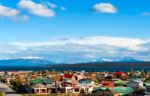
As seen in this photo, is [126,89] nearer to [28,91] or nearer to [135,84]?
[135,84]

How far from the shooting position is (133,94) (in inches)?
2240

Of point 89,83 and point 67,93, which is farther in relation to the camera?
point 89,83

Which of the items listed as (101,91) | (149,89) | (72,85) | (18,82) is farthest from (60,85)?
(149,89)

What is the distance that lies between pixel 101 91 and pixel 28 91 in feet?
65.9

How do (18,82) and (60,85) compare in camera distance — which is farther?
(18,82)

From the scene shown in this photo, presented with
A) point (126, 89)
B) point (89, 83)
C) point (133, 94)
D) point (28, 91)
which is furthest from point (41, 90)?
point (133, 94)

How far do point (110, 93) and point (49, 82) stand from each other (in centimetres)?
2291

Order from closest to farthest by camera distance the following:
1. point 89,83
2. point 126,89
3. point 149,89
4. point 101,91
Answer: point 149,89, point 101,91, point 126,89, point 89,83

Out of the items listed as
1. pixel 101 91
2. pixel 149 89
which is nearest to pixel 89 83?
pixel 101 91

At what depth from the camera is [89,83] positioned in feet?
253

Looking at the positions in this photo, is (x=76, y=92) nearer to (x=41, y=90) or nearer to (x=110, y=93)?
(x=41, y=90)

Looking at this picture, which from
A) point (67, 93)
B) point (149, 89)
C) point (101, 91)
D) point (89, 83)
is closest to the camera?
point (149, 89)

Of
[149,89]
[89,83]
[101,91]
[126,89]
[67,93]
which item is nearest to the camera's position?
[149,89]

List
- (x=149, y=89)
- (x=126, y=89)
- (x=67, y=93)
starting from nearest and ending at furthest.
→ 1. (x=149, y=89)
2. (x=126, y=89)
3. (x=67, y=93)
